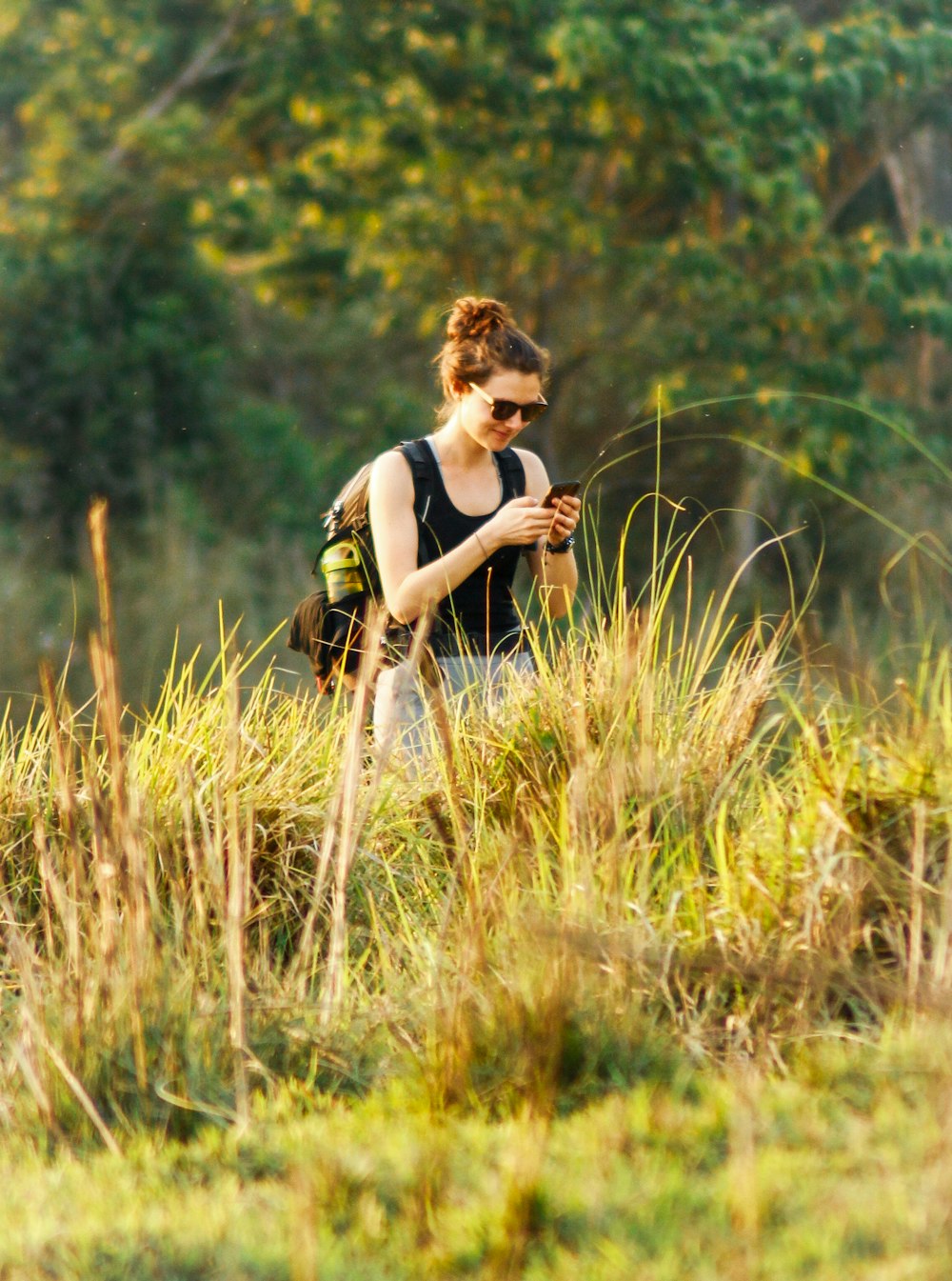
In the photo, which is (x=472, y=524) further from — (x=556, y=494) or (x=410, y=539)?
(x=556, y=494)

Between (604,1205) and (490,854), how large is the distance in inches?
50.4

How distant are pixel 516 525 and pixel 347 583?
1.97 feet

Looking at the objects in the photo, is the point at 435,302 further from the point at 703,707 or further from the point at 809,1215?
the point at 809,1215

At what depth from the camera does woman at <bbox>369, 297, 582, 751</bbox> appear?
13.4 feet

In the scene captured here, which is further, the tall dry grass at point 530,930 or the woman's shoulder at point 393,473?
the woman's shoulder at point 393,473

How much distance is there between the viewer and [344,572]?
171 inches

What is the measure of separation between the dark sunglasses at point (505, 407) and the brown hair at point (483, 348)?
0.04 meters

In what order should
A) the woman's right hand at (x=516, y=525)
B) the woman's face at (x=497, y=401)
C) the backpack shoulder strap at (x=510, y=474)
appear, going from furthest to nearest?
the backpack shoulder strap at (x=510, y=474)
the woman's face at (x=497, y=401)
the woman's right hand at (x=516, y=525)

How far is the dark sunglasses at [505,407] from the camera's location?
13.9 ft

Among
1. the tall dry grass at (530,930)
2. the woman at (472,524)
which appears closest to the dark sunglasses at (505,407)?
the woman at (472,524)

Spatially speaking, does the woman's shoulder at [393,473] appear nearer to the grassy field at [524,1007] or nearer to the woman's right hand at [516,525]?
the woman's right hand at [516,525]

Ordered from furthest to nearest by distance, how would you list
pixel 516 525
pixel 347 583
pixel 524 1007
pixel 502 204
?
1. pixel 502 204
2. pixel 347 583
3. pixel 516 525
4. pixel 524 1007

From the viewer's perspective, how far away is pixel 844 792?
296cm

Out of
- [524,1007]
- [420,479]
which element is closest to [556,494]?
[420,479]
